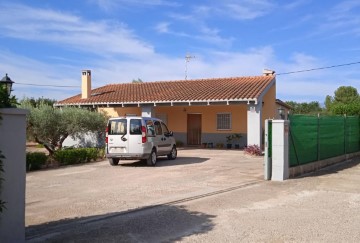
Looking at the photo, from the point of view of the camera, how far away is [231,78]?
28031 mm

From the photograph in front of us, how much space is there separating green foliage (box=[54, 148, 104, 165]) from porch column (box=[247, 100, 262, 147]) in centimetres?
767

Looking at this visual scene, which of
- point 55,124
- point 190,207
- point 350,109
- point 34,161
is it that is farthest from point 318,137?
point 55,124

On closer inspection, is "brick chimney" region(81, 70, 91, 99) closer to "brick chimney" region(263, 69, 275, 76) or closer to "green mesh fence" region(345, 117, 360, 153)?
"brick chimney" region(263, 69, 275, 76)

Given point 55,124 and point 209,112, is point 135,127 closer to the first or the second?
point 55,124

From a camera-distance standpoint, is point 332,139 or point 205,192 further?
point 332,139

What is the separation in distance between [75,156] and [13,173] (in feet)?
39.9

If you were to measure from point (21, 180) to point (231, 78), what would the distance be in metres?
23.6

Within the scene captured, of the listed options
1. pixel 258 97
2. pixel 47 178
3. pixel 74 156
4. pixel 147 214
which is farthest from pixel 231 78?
pixel 147 214

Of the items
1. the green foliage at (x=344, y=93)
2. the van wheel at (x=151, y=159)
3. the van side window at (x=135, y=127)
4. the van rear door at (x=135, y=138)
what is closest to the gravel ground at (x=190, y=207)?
the van rear door at (x=135, y=138)

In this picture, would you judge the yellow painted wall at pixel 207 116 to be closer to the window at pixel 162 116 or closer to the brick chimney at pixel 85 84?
the window at pixel 162 116

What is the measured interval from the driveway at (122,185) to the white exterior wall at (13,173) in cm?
176

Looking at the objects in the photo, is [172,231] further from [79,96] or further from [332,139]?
[79,96]

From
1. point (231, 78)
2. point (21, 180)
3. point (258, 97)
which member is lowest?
point (21, 180)

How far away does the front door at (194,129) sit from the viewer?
27.5 m
